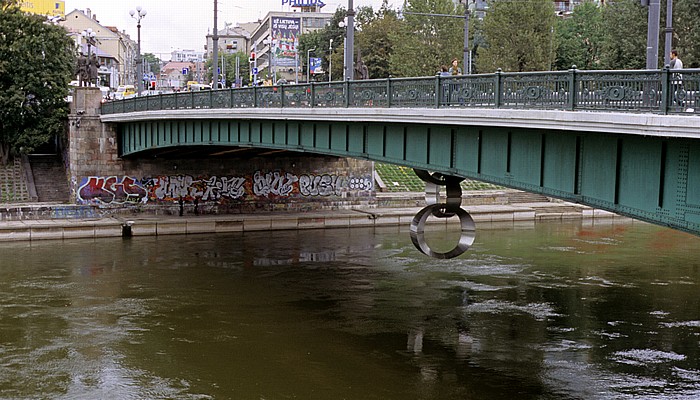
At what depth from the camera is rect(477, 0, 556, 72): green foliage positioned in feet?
185

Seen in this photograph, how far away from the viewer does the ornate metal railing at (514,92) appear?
14.3 metres

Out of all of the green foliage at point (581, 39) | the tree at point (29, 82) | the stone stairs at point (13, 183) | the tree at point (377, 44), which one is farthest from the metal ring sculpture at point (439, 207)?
the tree at point (377, 44)

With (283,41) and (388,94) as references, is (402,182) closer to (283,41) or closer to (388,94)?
(388,94)

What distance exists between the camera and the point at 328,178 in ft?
161

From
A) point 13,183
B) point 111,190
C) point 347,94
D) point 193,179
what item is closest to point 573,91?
point 347,94

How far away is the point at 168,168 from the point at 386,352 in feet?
87.9

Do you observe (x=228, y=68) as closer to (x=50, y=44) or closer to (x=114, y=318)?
(x=50, y=44)

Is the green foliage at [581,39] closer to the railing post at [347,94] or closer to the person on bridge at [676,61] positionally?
the railing post at [347,94]

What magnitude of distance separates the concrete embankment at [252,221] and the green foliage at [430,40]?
53.9 ft

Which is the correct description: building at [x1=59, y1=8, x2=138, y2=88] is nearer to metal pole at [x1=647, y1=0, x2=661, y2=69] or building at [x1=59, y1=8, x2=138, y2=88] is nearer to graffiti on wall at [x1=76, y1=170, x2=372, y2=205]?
graffiti on wall at [x1=76, y1=170, x2=372, y2=205]

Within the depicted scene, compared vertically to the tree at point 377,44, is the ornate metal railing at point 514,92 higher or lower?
lower

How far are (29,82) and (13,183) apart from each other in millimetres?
5498

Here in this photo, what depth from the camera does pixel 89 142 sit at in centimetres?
4544

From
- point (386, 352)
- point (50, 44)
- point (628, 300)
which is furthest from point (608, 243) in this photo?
point (50, 44)
